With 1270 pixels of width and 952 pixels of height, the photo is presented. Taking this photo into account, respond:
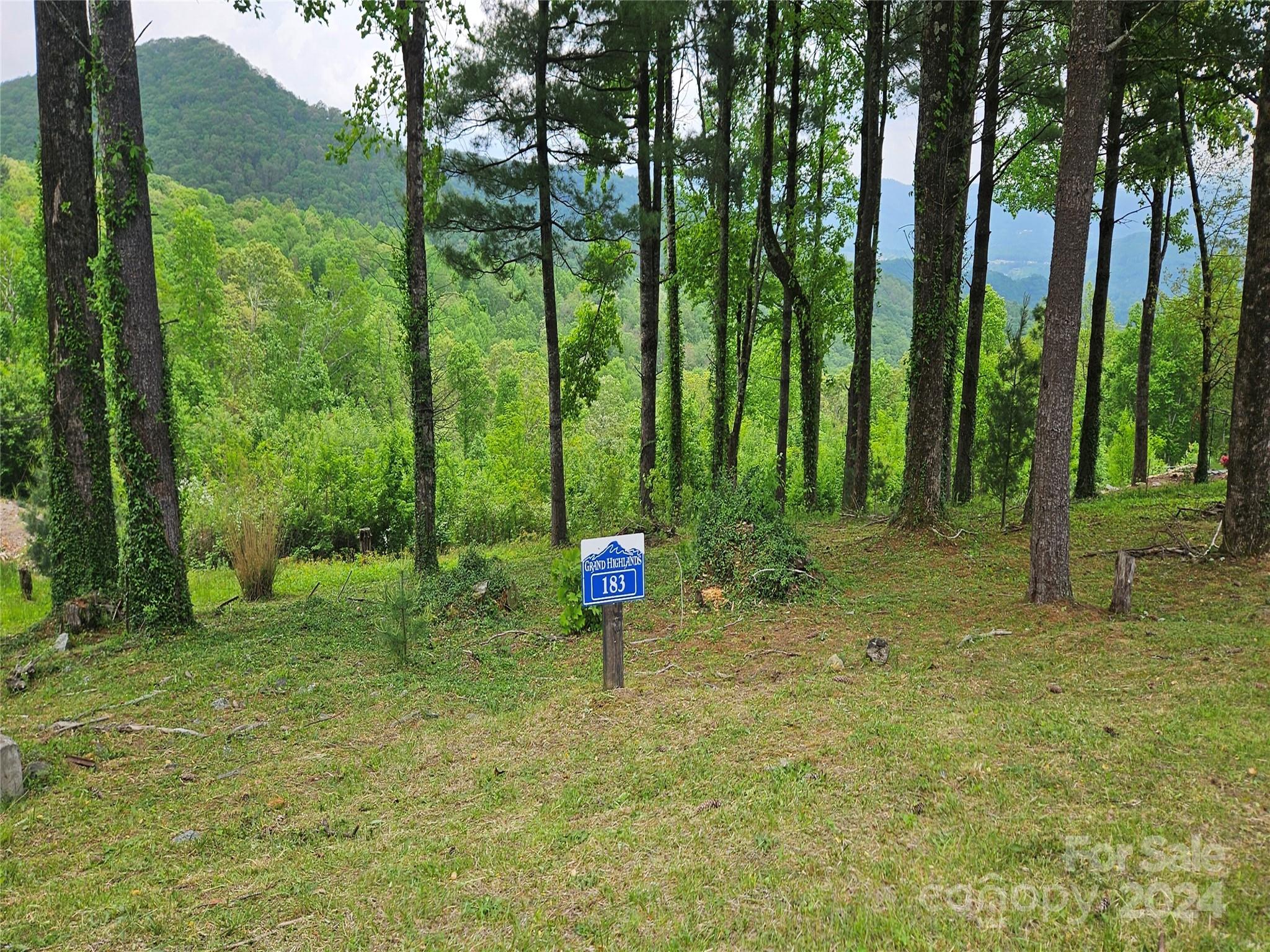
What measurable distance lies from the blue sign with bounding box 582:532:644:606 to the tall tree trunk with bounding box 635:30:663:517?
28.4 ft

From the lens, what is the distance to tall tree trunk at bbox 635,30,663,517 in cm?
1375

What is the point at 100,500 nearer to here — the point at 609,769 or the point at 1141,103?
the point at 609,769

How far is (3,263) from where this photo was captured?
30625mm

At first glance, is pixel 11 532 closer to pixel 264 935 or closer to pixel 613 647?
pixel 613 647

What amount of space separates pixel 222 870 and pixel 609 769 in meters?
2.03

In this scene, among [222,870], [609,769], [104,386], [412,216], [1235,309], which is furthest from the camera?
[1235,309]

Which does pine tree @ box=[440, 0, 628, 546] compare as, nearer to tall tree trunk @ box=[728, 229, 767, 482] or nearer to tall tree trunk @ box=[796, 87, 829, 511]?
tall tree trunk @ box=[728, 229, 767, 482]

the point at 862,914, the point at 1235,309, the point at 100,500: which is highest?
the point at 1235,309

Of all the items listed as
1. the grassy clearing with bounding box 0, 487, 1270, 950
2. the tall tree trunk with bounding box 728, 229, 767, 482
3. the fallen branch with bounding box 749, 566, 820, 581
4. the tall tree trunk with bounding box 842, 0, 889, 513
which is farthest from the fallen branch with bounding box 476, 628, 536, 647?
the tall tree trunk with bounding box 842, 0, 889, 513

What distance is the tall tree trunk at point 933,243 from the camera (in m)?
9.41

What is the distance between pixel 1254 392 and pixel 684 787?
7013 millimetres

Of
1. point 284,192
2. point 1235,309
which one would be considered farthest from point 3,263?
point 284,192

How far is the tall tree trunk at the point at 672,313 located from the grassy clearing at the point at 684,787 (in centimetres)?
817

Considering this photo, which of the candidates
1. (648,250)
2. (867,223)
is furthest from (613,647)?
(867,223)
